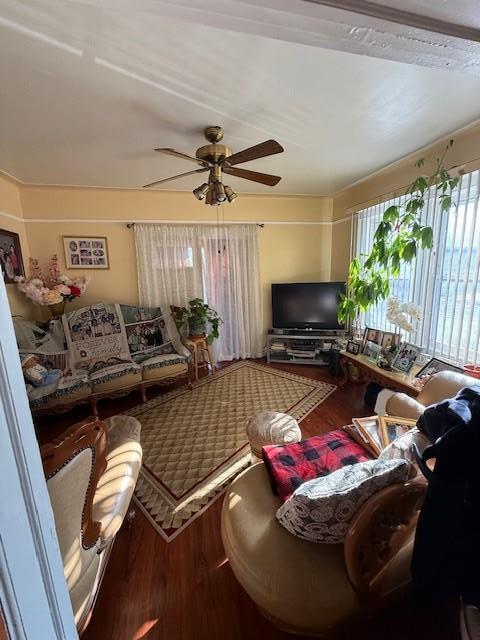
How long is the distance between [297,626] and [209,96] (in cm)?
250

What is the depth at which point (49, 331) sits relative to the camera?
290 centimetres

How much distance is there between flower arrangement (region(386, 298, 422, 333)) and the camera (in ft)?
7.64

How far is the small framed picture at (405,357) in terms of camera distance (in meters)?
2.35

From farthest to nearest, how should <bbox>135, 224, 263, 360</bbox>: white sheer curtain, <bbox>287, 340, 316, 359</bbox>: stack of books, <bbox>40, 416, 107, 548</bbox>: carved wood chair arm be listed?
<bbox>287, 340, 316, 359</bbox>: stack of books, <bbox>135, 224, 263, 360</bbox>: white sheer curtain, <bbox>40, 416, 107, 548</bbox>: carved wood chair arm

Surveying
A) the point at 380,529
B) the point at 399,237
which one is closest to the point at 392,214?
the point at 399,237

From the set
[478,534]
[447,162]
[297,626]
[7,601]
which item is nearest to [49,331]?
[7,601]

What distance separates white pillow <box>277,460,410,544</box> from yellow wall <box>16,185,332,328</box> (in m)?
3.26

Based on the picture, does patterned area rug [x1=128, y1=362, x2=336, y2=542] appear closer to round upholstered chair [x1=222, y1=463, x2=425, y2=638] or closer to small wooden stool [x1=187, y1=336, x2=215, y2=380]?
small wooden stool [x1=187, y1=336, x2=215, y2=380]

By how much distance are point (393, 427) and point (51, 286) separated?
3.70 metres

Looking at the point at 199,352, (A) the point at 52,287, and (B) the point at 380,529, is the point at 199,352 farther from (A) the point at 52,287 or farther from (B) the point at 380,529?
(B) the point at 380,529

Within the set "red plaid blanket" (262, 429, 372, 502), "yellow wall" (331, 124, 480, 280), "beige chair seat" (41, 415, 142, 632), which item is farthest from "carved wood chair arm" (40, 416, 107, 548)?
"yellow wall" (331, 124, 480, 280)

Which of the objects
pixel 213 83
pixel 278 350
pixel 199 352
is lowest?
pixel 278 350

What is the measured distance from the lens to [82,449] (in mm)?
859

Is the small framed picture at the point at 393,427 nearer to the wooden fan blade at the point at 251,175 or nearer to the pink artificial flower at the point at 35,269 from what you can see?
the wooden fan blade at the point at 251,175
